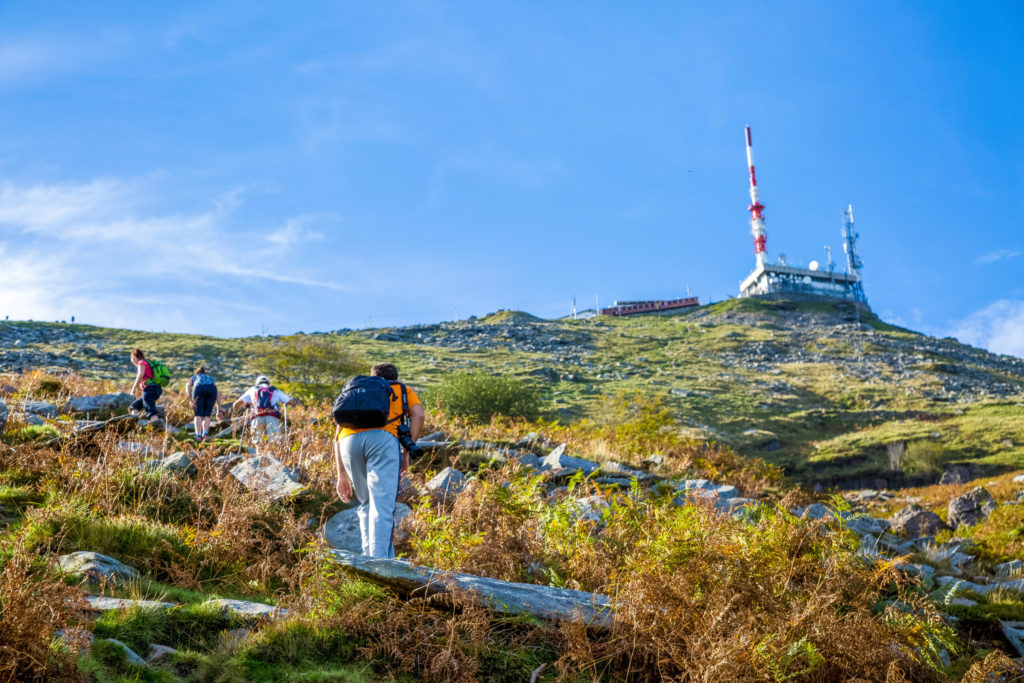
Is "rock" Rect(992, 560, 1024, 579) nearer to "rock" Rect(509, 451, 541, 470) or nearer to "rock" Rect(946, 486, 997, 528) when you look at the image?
"rock" Rect(946, 486, 997, 528)

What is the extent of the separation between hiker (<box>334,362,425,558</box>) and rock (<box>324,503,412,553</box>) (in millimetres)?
667

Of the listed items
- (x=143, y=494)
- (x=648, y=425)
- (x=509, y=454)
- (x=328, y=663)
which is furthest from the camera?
(x=648, y=425)

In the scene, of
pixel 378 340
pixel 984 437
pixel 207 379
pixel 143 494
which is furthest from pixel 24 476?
pixel 378 340

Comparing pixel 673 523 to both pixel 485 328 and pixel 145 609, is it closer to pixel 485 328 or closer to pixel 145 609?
pixel 145 609

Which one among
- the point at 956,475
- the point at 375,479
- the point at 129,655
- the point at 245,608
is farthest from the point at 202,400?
the point at 956,475

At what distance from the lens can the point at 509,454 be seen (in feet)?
33.9

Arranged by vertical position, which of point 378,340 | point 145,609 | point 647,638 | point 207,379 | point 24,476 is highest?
point 378,340

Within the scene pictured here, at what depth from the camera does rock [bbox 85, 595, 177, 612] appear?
436cm

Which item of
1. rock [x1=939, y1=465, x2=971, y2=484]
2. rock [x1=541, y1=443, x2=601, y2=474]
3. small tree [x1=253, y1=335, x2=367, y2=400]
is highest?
small tree [x1=253, y1=335, x2=367, y2=400]

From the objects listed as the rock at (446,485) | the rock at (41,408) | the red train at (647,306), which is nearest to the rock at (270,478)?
the rock at (446,485)

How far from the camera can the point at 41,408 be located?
35.4ft

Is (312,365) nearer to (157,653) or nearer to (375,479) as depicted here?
(375,479)

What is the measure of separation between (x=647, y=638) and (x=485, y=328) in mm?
66229

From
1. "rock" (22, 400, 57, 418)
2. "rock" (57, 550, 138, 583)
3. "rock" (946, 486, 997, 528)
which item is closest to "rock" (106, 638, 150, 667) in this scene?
"rock" (57, 550, 138, 583)
